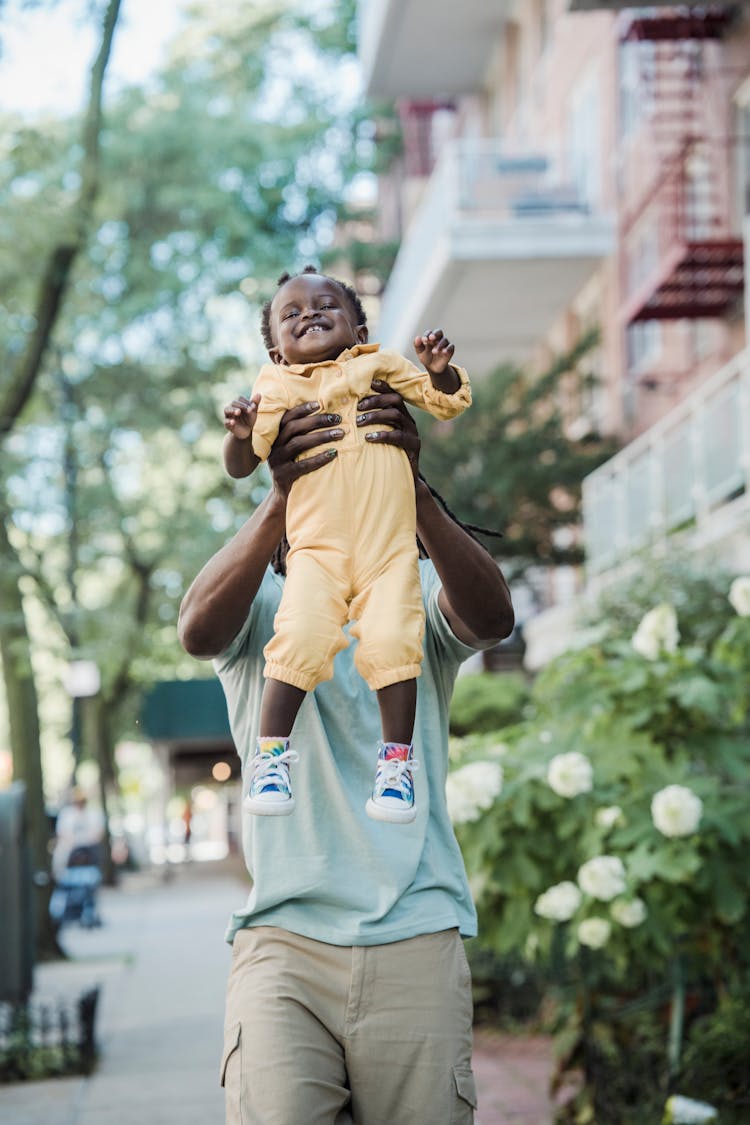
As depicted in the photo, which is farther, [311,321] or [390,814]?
[311,321]

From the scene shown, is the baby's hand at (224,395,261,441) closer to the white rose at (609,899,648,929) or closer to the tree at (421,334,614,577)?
the white rose at (609,899,648,929)

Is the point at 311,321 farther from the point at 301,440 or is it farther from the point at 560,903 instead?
Result: the point at 560,903

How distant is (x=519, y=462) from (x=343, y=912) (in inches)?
592

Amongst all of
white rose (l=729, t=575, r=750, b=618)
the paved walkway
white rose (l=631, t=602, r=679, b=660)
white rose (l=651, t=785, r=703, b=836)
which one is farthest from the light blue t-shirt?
the paved walkway

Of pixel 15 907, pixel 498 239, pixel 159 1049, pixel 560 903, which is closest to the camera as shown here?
pixel 560 903

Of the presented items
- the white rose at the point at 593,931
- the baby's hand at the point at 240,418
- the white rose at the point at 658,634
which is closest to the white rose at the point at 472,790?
the white rose at the point at 593,931

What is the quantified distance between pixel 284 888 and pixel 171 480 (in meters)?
27.1

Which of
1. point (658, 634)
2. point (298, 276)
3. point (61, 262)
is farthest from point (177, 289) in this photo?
point (298, 276)

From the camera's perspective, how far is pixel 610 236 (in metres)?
19.7

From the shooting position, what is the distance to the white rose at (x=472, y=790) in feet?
19.4

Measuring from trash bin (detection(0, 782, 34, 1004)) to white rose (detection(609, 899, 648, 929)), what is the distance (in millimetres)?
5523

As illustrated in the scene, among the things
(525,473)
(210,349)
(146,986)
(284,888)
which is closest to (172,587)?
(210,349)

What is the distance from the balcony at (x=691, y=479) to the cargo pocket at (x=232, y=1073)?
7592 mm

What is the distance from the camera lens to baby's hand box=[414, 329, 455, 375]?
10.0 feet
